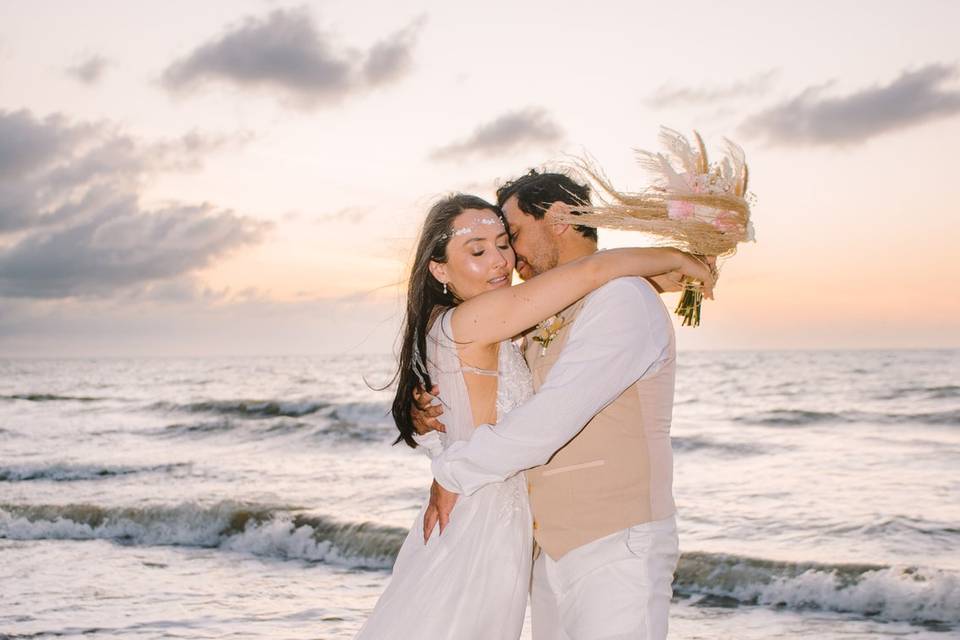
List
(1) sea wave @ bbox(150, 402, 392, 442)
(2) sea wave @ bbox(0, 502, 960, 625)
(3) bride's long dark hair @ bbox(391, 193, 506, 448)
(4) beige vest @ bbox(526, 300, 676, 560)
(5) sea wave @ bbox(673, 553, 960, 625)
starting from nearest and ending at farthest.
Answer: (4) beige vest @ bbox(526, 300, 676, 560)
(3) bride's long dark hair @ bbox(391, 193, 506, 448)
(5) sea wave @ bbox(673, 553, 960, 625)
(2) sea wave @ bbox(0, 502, 960, 625)
(1) sea wave @ bbox(150, 402, 392, 442)

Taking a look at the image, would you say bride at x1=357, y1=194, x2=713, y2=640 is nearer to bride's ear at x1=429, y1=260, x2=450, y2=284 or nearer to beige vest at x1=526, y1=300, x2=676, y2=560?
bride's ear at x1=429, y1=260, x2=450, y2=284

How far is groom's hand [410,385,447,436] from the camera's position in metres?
3.31

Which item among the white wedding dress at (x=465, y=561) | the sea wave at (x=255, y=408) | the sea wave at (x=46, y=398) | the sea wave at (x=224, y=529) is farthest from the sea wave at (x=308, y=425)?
the white wedding dress at (x=465, y=561)

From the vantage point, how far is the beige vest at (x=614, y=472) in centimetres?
281

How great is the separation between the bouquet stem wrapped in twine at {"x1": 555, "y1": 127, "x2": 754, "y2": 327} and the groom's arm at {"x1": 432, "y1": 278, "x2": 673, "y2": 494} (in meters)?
0.24

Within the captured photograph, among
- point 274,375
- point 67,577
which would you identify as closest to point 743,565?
point 67,577

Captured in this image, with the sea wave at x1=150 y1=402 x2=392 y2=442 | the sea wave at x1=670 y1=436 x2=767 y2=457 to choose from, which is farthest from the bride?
the sea wave at x1=150 y1=402 x2=392 y2=442

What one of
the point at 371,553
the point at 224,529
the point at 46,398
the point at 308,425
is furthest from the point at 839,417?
the point at 46,398

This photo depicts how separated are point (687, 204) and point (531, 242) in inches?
27.3

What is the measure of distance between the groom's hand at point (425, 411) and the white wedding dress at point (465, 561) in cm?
10

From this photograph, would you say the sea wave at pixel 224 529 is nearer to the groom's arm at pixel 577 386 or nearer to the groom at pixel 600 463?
the groom at pixel 600 463

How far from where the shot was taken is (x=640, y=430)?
285cm

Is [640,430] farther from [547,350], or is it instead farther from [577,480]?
[547,350]

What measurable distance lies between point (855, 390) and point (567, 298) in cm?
2882
